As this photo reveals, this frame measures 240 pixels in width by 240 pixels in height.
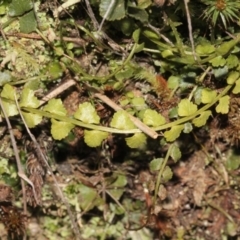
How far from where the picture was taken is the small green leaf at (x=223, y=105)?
1740 mm

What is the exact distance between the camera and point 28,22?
69.2 inches

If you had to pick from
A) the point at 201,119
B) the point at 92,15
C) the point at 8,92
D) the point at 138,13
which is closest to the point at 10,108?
the point at 8,92

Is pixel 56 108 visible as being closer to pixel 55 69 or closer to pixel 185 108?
pixel 55 69

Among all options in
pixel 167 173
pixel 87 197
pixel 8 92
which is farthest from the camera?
pixel 87 197

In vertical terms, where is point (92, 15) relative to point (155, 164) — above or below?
above

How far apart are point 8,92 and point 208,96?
2.08 ft

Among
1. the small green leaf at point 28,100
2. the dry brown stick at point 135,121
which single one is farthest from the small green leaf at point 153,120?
the small green leaf at point 28,100

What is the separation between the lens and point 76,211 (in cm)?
202

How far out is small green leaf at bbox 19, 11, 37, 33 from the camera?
69.1 inches

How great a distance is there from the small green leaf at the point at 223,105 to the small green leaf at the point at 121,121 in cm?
28

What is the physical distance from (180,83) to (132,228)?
60cm

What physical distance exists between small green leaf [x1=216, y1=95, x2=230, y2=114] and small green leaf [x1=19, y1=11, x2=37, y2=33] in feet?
2.10

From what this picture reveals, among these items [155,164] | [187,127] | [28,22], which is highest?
Answer: [28,22]

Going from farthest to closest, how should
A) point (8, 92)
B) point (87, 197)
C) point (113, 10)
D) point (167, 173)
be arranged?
point (87, 197), point (167, 173), point (8, 92), point (113, 10)
